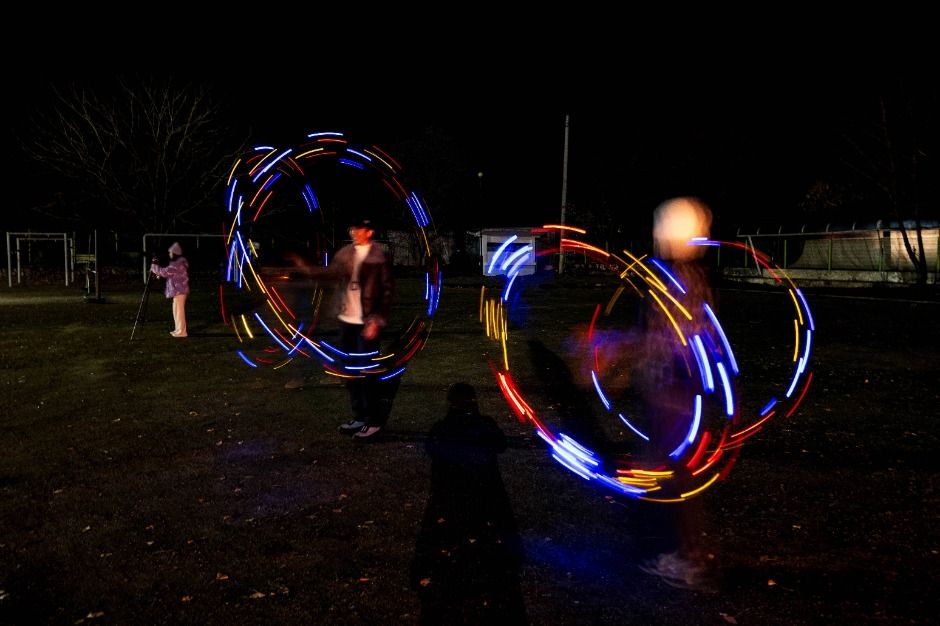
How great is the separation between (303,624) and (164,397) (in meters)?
5.93

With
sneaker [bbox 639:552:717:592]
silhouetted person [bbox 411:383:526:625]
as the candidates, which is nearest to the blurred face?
silhouetted person [bbox 411:383:526:625]

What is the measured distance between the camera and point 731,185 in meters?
43.7

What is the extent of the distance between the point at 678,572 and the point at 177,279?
12060mm

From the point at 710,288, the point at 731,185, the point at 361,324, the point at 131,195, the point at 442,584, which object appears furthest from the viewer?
the point at 731,185

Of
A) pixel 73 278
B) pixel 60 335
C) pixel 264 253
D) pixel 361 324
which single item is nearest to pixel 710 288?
pixel 361 324

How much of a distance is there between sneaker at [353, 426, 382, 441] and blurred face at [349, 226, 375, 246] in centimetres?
180

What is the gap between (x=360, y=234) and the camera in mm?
6914

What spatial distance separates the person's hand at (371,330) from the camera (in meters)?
6.89

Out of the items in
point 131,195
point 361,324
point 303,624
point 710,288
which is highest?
point 131,195

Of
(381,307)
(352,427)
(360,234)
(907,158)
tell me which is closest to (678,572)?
(352,427)

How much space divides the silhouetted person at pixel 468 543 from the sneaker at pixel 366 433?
542 millimetres

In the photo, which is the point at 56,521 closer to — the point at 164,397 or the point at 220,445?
the point at 220,445

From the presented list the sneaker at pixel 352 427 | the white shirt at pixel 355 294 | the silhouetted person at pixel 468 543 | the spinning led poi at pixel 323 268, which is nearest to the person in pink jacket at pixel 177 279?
the spinning led poi at pixel 323 268

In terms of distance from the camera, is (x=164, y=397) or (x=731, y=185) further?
(x=731, y=185)
